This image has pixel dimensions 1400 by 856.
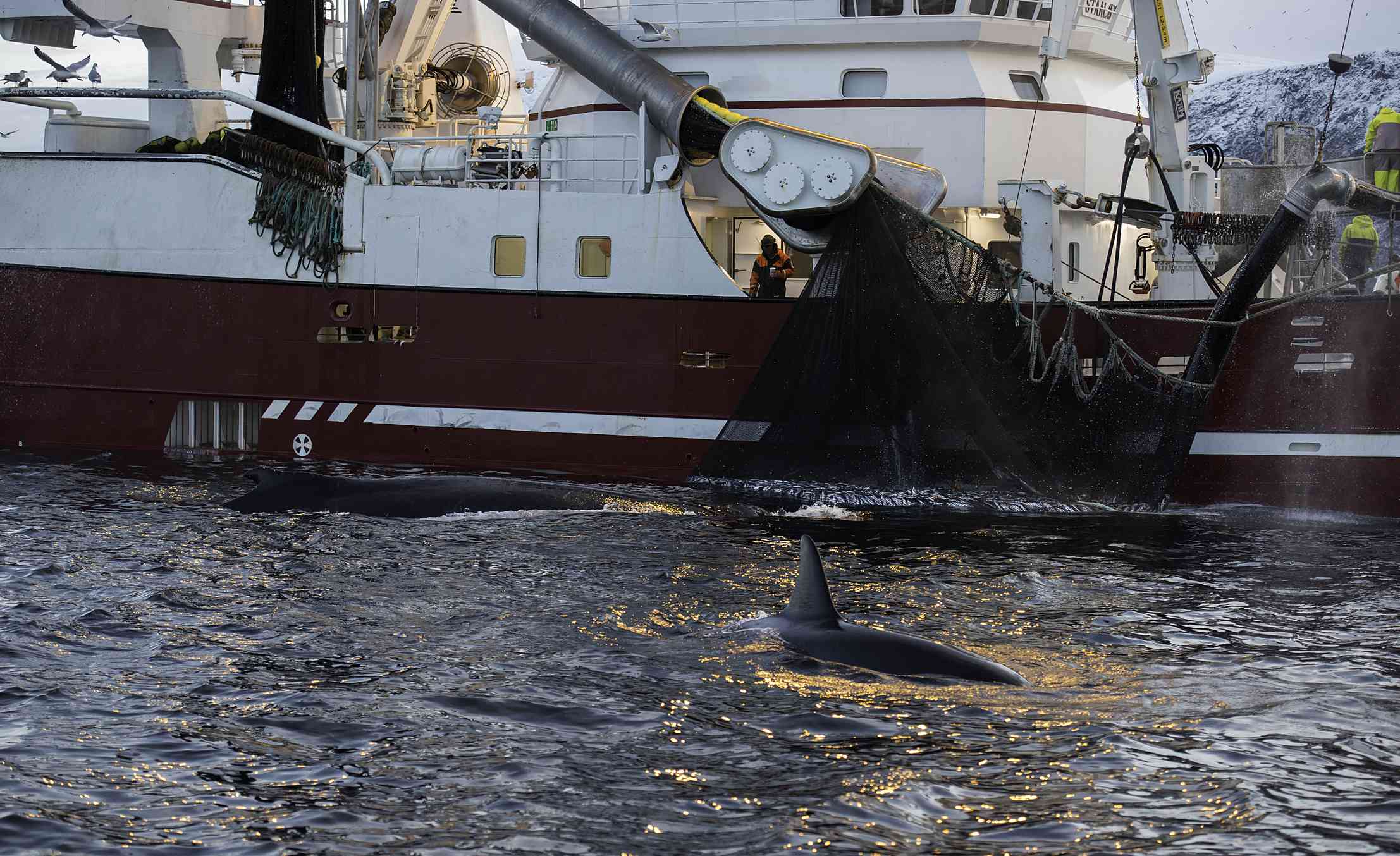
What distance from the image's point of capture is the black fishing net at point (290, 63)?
20688 millimetres

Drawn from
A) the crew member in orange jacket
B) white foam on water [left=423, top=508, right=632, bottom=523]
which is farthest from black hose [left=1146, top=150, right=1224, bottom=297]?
white foam on water [left=423, top=508, right=632, bottom=523]

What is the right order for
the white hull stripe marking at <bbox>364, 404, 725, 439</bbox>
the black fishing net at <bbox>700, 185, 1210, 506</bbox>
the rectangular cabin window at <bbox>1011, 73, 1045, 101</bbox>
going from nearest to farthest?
the black fishing net at <bbox>700, 185, 1210, 506</bbox>, the white hull stripe marking at <bbox>364, 404, 725, 439</bbox>, the rectangular cabin window at <bbox>1011, 73, 1045, 101</bbox>

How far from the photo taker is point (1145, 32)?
17766 millimetres

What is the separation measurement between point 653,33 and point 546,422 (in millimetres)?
5113

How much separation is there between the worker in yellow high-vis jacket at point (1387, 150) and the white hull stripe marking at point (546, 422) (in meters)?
8.14

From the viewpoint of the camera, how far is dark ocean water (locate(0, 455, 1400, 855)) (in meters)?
6.97

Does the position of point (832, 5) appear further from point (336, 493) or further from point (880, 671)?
point (880, 671)

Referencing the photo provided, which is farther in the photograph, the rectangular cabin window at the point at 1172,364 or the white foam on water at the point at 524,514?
the rectangular cabin window at the point at 1172,364

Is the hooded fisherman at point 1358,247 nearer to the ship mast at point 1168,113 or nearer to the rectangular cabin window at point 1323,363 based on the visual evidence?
the rectangular cabin window at point 1323,363

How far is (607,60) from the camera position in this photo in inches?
727

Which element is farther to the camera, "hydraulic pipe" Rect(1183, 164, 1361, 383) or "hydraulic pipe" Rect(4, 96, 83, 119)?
"hydraulic pipe" Rect(4, 96, 83, 119)

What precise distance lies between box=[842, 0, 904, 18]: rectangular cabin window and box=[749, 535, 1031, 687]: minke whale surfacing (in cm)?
1096

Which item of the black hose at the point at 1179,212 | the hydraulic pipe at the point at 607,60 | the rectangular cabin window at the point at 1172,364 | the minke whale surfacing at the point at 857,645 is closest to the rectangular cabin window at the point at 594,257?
the hydraulic pipe at the point at 607,60

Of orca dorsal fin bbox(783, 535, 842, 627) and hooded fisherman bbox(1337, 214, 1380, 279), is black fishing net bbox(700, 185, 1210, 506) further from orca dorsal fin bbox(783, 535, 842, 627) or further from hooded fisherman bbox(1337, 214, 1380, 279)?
orca dorsal fin bbox(783, 535, 842, 627)
